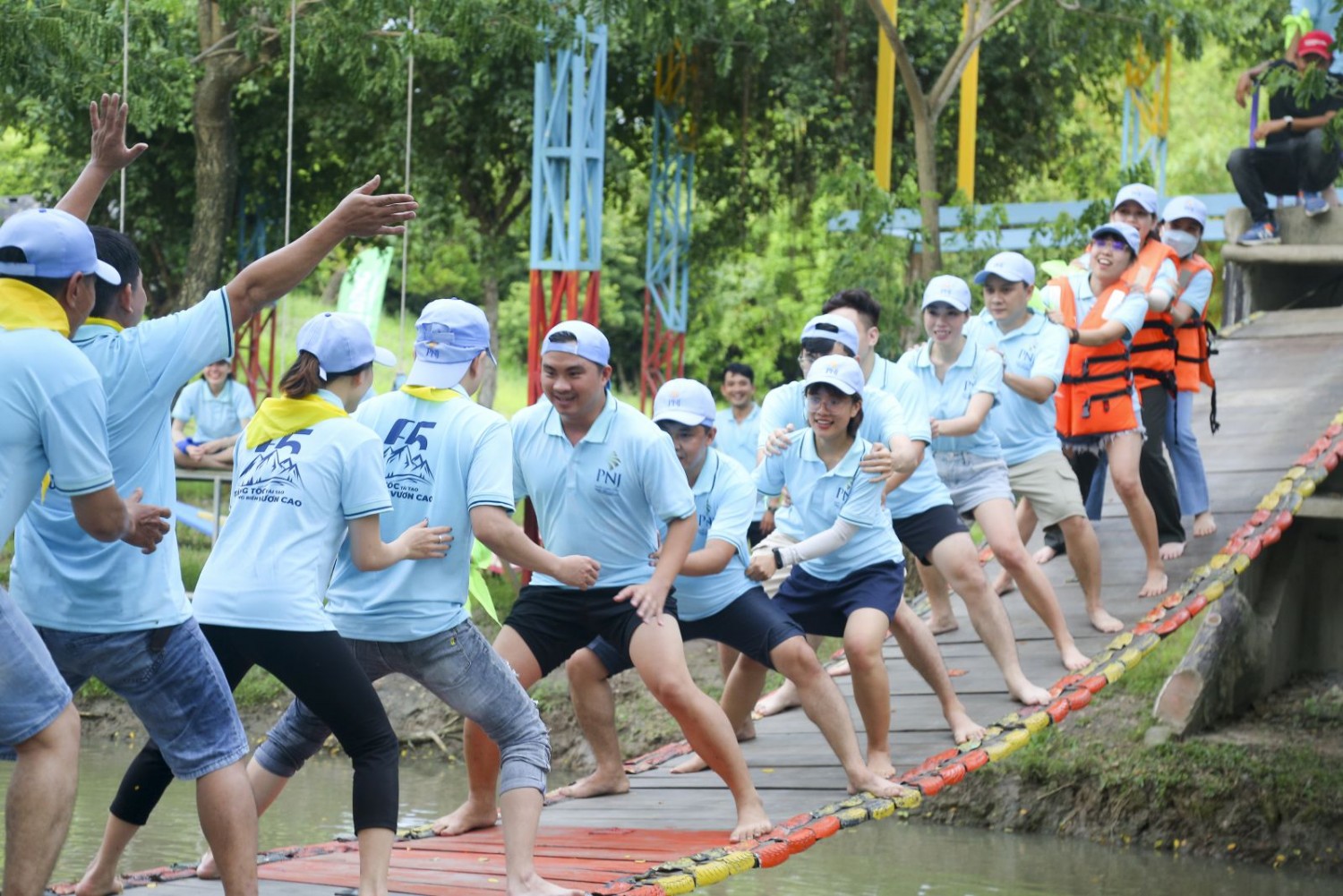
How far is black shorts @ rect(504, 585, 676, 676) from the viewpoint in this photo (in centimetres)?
524

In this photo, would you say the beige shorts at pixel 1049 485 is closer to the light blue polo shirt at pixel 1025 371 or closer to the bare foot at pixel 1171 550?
the light blue polo shirt at pixel 1025 371

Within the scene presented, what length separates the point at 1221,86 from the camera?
29.5 metres

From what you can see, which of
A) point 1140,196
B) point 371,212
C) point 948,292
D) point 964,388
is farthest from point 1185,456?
point 371,212

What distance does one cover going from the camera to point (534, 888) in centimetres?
439

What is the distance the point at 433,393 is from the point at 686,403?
44.0 inches

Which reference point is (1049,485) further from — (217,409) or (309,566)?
(217,409)

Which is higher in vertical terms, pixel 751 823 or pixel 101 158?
pixel 101 158

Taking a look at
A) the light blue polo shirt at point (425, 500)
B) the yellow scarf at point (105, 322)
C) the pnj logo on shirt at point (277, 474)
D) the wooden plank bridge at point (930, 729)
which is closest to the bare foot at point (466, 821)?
the wooden plank bridge at point (930, 729)

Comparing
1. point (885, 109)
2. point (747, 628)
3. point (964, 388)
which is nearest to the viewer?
point (747, 628)

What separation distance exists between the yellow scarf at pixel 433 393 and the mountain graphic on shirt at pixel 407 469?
14 cm

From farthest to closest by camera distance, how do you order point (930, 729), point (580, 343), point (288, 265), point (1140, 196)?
point (1140, 196) < point (930, 729) < point (580, 343) < point (288, 265)

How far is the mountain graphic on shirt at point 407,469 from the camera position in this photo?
4758 millimetres

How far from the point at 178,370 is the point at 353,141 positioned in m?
13.5

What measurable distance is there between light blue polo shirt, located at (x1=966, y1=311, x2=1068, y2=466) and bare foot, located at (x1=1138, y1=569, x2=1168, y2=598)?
2.59 feet
